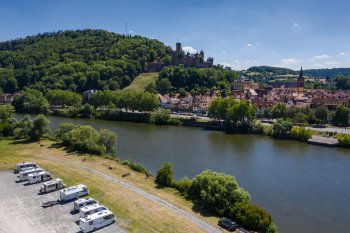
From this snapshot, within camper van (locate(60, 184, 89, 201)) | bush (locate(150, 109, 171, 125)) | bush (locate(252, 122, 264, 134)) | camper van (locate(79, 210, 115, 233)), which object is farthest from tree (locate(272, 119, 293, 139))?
camper van (locate(79, 210, 115, 233))

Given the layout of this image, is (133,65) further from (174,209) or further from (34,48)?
(174,209)

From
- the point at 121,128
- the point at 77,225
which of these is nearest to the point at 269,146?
the point at 121,128

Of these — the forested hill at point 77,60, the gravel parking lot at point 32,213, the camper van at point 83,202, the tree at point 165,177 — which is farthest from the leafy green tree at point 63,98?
the camper van at point 83,202

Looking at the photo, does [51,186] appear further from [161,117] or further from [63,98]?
[63,98]

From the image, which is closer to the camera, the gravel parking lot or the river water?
the gravel parking lot

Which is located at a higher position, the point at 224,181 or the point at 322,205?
the point at 224,181

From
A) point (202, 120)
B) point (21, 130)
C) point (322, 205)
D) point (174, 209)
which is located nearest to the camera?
point (174, 209)

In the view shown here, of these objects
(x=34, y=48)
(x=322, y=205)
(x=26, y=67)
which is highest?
(x=34, y=48)

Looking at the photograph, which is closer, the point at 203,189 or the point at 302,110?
the point at 203,189

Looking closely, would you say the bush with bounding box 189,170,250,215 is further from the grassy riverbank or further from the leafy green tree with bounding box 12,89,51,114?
the leafy green tree with bounding box 12,89,51,114
